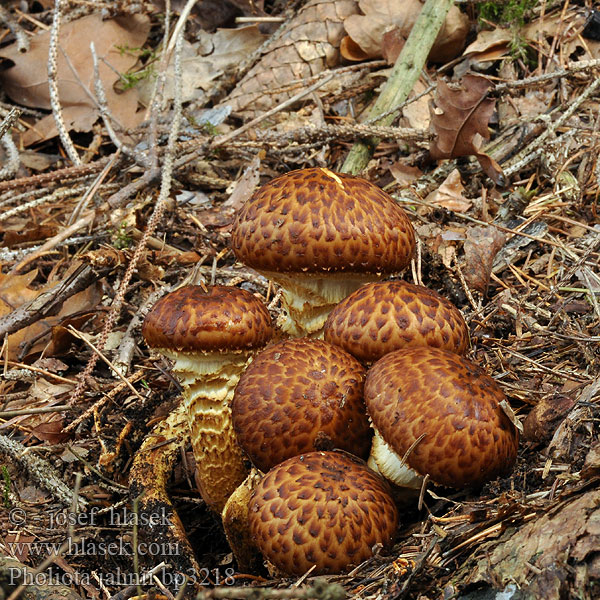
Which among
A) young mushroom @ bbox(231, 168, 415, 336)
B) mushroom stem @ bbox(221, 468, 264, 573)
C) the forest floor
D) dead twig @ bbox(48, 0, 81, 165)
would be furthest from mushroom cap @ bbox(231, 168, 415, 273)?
dead twig @ bbox(48, 0, 81, 165)

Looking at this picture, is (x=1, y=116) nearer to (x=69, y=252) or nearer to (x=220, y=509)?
(x=69, y=252)

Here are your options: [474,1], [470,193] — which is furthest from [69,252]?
[474,1]

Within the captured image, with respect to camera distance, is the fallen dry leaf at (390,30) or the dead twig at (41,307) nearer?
the dead twig at (41,307)

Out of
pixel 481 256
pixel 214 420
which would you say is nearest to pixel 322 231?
pixel 214 420

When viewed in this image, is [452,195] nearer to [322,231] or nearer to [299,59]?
[322,231]

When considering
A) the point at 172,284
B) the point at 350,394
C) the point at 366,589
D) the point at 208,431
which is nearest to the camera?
the point at 366,589

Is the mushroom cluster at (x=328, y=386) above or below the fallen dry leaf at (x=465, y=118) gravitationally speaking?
below

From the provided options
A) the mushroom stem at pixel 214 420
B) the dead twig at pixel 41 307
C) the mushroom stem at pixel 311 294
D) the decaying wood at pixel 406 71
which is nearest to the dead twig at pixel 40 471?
the mushroom stem at pixel 214 420

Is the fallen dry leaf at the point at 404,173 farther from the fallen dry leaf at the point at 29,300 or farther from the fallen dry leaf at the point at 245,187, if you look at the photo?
the fallen dry leaf at the point at 29,300
